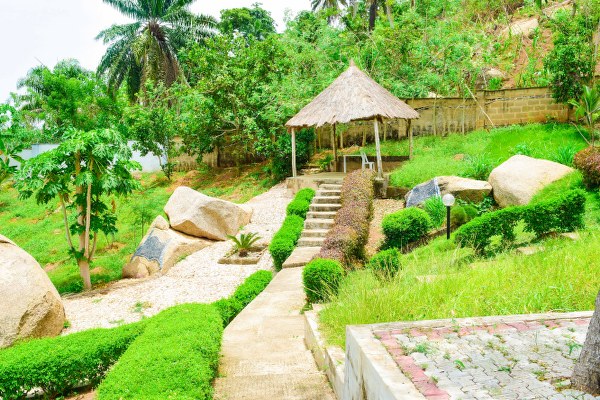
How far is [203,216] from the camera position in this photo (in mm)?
13836

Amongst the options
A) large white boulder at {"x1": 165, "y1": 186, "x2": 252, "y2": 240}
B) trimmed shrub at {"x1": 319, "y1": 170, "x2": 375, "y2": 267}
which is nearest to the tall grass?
trimmed shrub at {"x1": 319, "y1": 170, "x2": 375, "y2": 267}

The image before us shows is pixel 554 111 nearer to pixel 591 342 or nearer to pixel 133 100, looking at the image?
pixel 591 342

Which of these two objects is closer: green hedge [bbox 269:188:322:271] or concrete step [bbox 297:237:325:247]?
green hedge [bbox 269:188:322:271]

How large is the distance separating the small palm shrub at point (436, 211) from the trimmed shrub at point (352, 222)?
144cm

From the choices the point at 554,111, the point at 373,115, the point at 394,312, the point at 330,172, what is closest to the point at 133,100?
the point at 330,172

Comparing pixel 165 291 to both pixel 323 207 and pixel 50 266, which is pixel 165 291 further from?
pixel 50 266

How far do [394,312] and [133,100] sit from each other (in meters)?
28.0

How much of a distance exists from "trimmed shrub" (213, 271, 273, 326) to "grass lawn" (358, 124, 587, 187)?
6479 mm

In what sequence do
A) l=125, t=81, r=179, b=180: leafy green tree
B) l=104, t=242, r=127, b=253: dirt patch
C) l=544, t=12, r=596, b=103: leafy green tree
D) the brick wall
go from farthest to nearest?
l=125, t=81, r=179, b=180: leafy green tree, the brick wall, l=544, t=12, r=596, b=103: leafy green tree, l=104, t=242, r=127, b=253: dirt patch

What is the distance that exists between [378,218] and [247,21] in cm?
2443

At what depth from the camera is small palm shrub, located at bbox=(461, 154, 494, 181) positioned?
44.7 feet

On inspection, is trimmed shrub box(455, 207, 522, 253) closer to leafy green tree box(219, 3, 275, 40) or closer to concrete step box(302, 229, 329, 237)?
concrete step box(302, 229, 329, 237)

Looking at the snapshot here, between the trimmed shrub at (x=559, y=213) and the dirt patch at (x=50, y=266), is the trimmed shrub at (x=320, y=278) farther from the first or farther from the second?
the dirt patch at (x=50, y=266)

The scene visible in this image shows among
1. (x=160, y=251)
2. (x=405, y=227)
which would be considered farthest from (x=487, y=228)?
(x=160, y=251)
